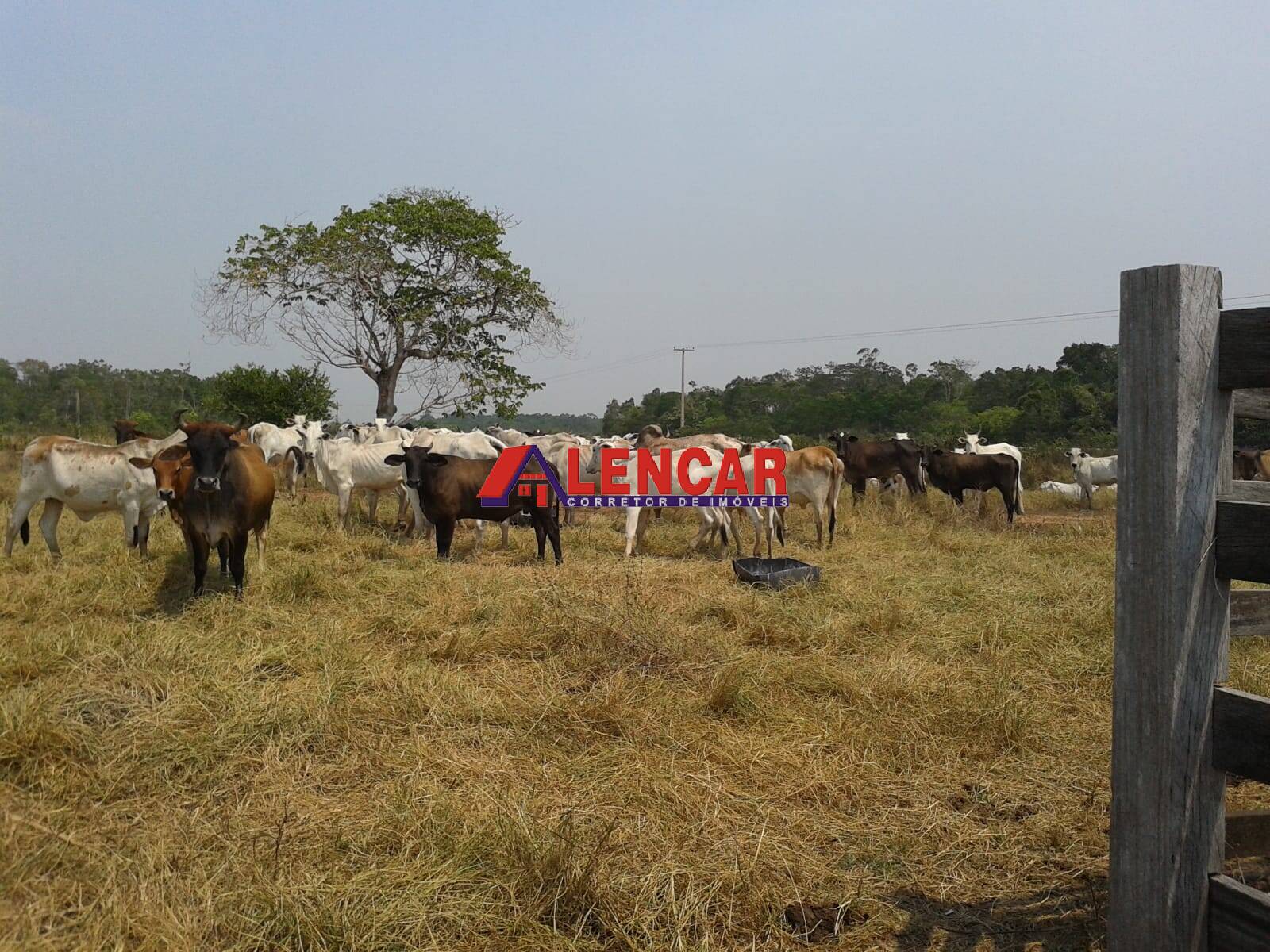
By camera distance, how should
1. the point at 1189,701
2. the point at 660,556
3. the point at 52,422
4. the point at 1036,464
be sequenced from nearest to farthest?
the point at 1189,701 < the point at 660,556 < the point at 1036,464 < the point at 52,422

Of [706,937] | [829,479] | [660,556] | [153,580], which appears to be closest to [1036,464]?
[829,479]

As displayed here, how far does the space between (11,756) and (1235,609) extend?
194 inches

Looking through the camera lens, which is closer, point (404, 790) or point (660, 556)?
point (404, 790)

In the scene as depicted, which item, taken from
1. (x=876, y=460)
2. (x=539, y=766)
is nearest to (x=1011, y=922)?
(x=539, y=766)

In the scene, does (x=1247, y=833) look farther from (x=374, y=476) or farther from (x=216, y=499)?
(x=374, y=476)

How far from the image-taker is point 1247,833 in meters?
2.32

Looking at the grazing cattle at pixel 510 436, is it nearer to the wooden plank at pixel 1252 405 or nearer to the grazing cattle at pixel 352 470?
the grazing cattle at pixel 352 470

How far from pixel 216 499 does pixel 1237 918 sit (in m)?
8.01

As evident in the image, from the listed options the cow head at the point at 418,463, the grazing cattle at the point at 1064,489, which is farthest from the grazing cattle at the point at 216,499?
the grazing cattle at the point at 1064,489

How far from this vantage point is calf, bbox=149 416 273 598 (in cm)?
773

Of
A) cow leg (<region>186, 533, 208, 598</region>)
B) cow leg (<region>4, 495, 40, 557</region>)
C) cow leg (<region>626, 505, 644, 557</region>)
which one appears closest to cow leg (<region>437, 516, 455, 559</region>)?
cow leg (<region>626, 505, 644, 557</region>)

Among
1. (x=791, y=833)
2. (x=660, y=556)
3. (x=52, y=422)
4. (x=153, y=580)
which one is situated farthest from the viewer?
(x=52, y=422)

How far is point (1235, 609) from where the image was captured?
7.43 ft

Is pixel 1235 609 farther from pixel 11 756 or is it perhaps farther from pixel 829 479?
pixel 829 479
